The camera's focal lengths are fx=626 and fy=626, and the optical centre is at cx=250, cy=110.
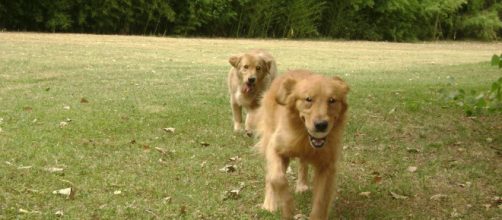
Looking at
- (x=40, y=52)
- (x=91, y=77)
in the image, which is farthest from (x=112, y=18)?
(x=91, y=77)

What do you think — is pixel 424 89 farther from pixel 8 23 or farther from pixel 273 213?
pixel 8 23

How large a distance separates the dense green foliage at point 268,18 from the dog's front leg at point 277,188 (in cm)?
2479

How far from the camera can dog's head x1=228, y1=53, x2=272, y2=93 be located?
815cm

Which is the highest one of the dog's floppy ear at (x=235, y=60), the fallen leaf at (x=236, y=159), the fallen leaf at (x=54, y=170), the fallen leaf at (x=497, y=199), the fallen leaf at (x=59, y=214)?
the dog's floppy ear at (x=235, y=60)

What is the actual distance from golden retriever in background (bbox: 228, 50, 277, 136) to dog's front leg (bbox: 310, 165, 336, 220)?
3.13m

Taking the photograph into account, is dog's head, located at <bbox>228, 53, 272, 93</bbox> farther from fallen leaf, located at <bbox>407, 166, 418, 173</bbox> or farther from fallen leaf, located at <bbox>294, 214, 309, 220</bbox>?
fallen leaf, located at <bbox>294, 214, 309, 220</bbox>

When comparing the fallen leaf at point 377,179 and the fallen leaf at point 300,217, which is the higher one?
the fallen leaf at point 377,179

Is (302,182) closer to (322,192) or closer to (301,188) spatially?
(301,188)

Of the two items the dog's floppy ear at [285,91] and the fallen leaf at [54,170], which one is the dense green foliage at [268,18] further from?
the dog's floppy ear at [285,91]

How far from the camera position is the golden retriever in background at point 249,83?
8.13 metres

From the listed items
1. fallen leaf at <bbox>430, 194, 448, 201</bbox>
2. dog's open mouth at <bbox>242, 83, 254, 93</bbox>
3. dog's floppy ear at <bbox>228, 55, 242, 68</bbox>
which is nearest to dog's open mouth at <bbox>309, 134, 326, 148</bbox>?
fallen leaf at <bbox>430, 194, 448, 201</bbox>

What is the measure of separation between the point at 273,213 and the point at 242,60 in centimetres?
366

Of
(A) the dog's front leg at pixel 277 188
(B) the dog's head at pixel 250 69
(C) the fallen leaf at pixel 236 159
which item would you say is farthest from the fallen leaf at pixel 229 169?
(B) the dog's head at pixel 250 69

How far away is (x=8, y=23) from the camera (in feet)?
91.6
